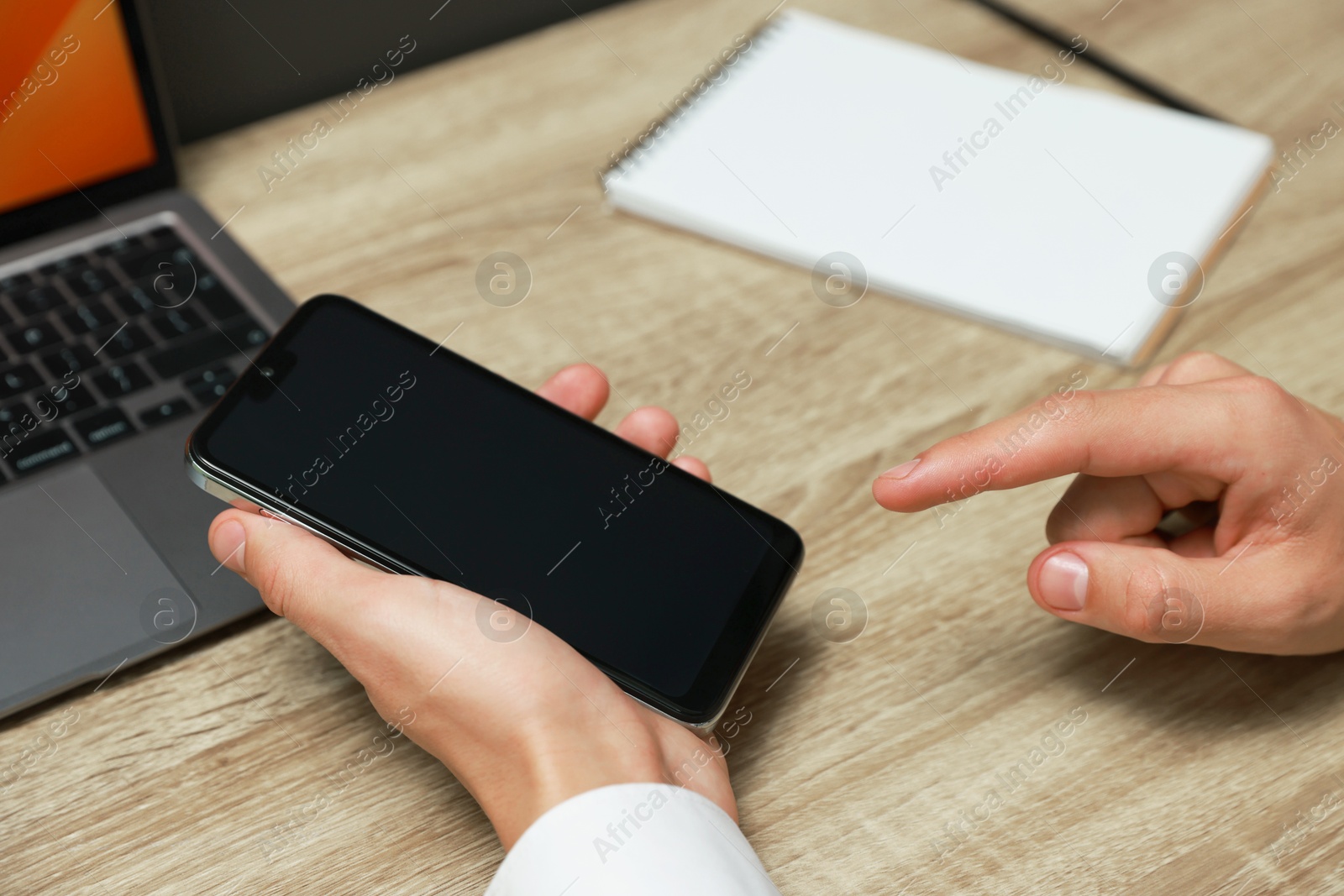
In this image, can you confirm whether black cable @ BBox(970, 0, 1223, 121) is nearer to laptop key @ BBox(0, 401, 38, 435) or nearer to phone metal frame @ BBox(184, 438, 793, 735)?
phone metal frame @ BBox(184, 438, 793, 735)

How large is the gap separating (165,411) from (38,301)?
12cm

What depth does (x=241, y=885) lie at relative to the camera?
1.52 feet

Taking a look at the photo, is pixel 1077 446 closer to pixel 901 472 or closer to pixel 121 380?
pixel 901 472

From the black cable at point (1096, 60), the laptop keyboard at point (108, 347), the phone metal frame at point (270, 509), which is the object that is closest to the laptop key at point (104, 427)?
the laptop keyboard at point (108, 347)

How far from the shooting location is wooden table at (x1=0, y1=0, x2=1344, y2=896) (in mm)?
483

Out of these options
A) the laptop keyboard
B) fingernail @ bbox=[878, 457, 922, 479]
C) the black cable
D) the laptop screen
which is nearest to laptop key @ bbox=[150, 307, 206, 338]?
the laptop keyboard

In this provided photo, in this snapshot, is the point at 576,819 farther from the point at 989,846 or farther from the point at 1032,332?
the point at 1032,332

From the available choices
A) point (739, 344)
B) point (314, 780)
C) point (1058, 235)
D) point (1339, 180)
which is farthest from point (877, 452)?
point (1339, 180)

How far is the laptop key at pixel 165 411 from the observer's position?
0.60 metres

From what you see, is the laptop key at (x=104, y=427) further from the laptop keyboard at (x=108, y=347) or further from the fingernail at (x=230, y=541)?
the fingernail at (x=230, y=541)

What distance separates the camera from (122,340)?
0.62 metres

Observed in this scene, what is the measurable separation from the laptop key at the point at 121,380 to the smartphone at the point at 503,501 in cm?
13

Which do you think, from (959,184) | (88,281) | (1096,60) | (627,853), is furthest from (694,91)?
(627,853)

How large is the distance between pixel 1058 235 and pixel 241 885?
0.61 m
